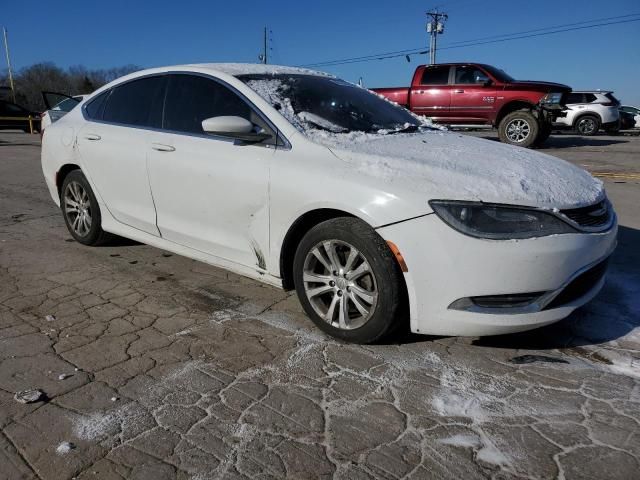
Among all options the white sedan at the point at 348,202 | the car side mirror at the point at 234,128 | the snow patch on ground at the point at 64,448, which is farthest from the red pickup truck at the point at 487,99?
the snow patch on ground at the point at 64,448

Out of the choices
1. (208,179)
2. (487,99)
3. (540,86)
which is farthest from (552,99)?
(208,179)

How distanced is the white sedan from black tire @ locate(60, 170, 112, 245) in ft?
0.93

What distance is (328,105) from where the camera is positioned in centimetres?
374

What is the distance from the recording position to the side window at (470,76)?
43.7 ft

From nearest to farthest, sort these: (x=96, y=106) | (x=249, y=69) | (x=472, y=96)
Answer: (x=249, y=69)
(x=96, y=106)
(x=472, y=96)

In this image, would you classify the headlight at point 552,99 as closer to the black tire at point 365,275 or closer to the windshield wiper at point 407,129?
the windshield wiper at point 407,129

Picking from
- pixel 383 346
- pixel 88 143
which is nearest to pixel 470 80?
pixel 88 143

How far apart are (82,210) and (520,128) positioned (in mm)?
10835

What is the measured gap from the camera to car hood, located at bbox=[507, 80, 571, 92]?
1259 cm

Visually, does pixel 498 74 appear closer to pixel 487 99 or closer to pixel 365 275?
pixel 487 99

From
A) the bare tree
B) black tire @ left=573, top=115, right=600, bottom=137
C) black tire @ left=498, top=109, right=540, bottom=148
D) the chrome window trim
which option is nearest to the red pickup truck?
black tire @ left=498, top=109, right=540, bottom=148

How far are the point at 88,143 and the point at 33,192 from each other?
13.9 ft

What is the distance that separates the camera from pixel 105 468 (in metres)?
2.05

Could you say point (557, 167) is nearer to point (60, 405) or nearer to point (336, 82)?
point (336, 82)
